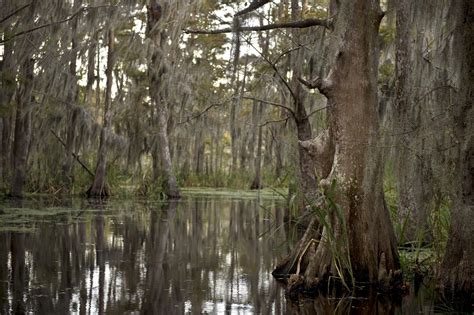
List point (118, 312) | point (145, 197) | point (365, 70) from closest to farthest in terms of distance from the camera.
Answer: point (118, 312), point (365, 70), point (145, 197)

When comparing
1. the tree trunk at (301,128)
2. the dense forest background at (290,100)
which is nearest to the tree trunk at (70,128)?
the dense forest background at (290,100)

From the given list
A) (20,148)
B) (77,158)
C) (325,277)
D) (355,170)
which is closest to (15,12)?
(355,170)

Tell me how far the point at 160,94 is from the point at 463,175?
43.8 feet

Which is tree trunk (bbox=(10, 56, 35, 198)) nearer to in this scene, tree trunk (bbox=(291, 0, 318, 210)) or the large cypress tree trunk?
tree trunk (bbox=(291, 0, 318, 210))

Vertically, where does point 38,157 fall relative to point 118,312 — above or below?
above

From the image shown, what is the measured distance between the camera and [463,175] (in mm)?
4781

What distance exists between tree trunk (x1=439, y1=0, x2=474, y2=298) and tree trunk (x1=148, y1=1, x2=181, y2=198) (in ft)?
41.5

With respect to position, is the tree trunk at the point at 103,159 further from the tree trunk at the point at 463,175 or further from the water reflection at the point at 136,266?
the tree trunk at the point at 463,175

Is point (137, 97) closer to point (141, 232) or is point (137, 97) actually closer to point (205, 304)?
point (141, 232)

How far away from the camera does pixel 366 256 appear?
17.9ft

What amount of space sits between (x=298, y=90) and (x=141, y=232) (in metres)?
3.75

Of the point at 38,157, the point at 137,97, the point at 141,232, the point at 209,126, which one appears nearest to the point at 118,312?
the point at 141,232

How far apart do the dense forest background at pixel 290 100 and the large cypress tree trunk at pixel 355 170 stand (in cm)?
1

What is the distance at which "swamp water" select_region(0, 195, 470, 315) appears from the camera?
475 cm
